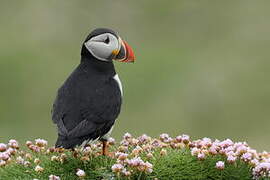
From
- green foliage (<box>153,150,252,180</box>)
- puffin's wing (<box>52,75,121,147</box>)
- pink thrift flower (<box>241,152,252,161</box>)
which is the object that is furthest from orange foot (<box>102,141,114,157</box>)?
pink thrift flower (<box>241,152,252,161</box>)

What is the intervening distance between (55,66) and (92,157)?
19592 millimetres

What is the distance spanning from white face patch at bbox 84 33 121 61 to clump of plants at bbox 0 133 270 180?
4.31 feet

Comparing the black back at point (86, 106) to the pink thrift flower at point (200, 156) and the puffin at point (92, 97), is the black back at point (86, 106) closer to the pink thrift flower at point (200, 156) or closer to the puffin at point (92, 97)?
the puffin at point (92, 97)

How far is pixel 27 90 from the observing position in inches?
1048

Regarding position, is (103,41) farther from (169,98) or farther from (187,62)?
(187,62)

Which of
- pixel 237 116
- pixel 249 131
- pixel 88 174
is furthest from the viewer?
pixel 237 116

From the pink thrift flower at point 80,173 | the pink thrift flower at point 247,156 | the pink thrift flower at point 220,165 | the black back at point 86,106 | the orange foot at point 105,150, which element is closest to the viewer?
the pink thrift flower at point 80,173

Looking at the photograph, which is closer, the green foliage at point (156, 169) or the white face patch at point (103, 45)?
the green foliage at point (156, 169)

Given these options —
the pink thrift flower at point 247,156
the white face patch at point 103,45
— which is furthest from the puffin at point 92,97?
the pink thrift flower at point 247,156

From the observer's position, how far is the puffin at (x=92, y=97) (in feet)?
30.5

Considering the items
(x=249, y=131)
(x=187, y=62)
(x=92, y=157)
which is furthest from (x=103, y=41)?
(x=187, y=62)

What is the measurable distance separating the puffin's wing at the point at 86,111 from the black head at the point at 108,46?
18.1 inches

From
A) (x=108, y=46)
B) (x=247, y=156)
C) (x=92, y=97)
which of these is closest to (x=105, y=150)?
(x=92, y=97)

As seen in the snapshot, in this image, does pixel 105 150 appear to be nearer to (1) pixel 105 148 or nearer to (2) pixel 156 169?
(1) pixel 105 148
